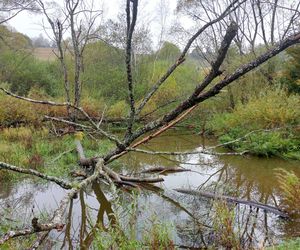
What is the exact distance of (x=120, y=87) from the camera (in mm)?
21000

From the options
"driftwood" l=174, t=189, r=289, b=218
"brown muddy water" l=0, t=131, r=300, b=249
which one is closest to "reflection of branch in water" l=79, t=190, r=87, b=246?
"brown muddy water" l=0, t=131, r=300, b=249

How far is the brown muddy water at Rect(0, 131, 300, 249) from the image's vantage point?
5004mm

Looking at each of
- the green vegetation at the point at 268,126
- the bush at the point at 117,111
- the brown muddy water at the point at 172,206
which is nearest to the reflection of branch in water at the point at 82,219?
the brown muddy water at the point at 172,206

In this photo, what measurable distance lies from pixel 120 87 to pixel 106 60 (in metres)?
2.61

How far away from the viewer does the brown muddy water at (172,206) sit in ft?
16.4

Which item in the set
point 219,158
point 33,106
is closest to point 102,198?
point 219,158

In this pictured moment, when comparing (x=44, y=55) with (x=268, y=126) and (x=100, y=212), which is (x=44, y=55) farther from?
(x=100, y=212)

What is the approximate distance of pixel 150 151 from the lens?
19.7ft

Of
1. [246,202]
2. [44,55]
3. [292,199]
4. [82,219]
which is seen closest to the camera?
[82,219]

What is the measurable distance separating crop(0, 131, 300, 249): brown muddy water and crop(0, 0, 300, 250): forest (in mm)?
32

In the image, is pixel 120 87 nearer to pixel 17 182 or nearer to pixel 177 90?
pixel 177 90

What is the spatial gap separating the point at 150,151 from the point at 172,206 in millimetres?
1213

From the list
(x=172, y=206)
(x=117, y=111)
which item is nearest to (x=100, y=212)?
(x=172, y=206)

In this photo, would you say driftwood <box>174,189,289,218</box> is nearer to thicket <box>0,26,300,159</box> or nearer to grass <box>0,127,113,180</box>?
thicket <box>0,26,300,159</box>
